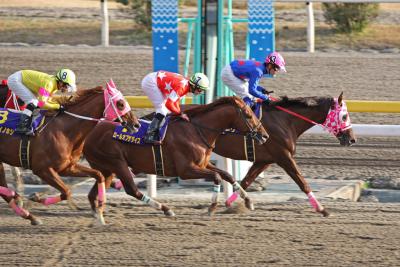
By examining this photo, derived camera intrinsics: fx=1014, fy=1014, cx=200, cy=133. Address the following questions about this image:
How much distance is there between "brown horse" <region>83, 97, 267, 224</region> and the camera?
385 inches

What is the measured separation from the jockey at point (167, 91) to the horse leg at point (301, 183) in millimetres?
1190

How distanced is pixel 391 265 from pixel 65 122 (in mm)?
3364

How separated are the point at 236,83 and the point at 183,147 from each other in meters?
1.27

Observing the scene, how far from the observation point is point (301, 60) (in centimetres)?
1844

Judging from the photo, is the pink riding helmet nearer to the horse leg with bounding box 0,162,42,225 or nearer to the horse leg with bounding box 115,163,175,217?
the horse leg with bounding box 115,163,175,217

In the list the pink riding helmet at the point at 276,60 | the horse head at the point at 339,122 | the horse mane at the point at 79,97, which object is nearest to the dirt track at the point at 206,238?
the horse head at the point at 339,122

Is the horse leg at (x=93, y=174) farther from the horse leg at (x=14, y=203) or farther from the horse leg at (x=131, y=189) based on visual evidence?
the horse leg at (x=14, y=203)

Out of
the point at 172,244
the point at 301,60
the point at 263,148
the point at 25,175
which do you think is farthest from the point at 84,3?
the point at 172,244

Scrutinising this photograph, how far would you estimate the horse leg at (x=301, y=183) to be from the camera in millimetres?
10047

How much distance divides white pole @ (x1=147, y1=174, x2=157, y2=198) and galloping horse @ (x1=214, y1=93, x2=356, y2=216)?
2.76 ft

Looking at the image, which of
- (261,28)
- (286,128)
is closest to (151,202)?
(286,128)

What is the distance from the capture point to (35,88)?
9.73m

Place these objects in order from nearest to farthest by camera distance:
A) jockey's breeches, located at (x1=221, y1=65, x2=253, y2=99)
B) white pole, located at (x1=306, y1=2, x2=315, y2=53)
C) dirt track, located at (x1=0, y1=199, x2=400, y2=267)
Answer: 1. dirt track, located at (x1=0, y1=199, x2=400, y2=267)
2. jockey's breeches, located at (x1=221, y1=65, x2=253, y2=99)
3. white pole, located at (x1=306, y1=2, x2=315, y2=53)

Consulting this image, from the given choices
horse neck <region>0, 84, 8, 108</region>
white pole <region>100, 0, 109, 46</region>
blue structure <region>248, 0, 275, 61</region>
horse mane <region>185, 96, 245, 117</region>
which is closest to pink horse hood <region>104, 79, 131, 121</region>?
horse mane <region>185, 96, 245, 117</region>
